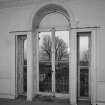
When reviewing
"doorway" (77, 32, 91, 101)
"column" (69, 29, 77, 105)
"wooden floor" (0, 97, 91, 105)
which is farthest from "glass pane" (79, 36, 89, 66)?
"wooden floor" (0, 97, 91, 105)

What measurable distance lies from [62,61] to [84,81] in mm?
999

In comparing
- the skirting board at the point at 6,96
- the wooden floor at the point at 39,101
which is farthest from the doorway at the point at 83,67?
the skirting board at the point at 6,96

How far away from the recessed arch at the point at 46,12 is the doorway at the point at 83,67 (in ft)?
2.94

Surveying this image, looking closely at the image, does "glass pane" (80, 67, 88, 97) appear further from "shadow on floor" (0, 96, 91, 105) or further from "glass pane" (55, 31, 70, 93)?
"glass pane" (55, 31, 70, 93)

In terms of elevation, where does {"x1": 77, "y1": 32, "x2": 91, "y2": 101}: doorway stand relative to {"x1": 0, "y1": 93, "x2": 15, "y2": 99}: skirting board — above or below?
above

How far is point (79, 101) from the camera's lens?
12.7 feet

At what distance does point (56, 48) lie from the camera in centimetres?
423

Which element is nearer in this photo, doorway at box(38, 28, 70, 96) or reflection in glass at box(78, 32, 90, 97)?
reflection in glass at box(78, 32, 90, 97)

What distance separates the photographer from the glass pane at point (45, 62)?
14.1 ft

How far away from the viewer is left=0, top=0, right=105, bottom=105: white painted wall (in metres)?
3.55

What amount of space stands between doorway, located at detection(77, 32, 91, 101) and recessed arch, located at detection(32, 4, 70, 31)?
2.94 feet

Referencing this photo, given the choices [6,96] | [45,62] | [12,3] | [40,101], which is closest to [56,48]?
[45,62]

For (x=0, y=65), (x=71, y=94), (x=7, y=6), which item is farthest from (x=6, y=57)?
(x=71, y=94)

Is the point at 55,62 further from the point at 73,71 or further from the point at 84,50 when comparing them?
the point at 84,50
